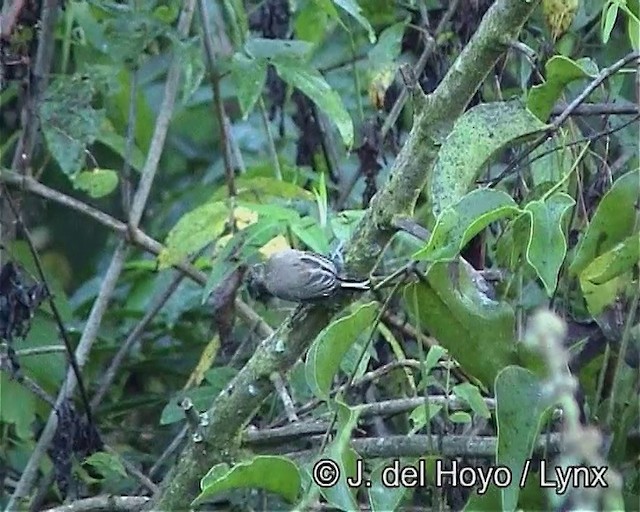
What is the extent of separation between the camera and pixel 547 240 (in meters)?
0.78

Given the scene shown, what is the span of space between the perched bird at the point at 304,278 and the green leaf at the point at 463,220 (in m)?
0.19

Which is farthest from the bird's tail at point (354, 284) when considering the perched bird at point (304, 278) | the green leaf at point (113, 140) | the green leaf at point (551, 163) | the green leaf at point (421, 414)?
the green leaf at point (113, 140)

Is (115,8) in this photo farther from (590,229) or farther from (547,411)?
(547,411)

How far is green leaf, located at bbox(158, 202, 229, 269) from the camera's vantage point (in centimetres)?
137

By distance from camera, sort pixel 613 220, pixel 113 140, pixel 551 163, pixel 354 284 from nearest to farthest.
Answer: pixel 613 220, pixel 354 284, pixel 551 163, pixel 113 140

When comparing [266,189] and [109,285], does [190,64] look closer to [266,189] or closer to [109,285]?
[266,189]

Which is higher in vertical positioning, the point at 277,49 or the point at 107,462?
the point at 277,49

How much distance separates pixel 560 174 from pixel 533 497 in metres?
0.32

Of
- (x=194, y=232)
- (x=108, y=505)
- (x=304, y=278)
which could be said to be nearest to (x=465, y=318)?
(x=304, y=278)

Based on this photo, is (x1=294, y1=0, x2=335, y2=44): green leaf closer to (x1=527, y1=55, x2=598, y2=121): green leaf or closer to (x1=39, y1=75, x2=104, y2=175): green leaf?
(x1=39, y1=75, x2=104, y2=175): green leaf

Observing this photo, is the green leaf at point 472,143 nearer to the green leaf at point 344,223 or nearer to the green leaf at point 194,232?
the green leaf at point 344,223

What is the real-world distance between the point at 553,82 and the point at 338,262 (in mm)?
231

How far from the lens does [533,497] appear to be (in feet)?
2.81

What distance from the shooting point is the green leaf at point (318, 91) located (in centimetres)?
134
